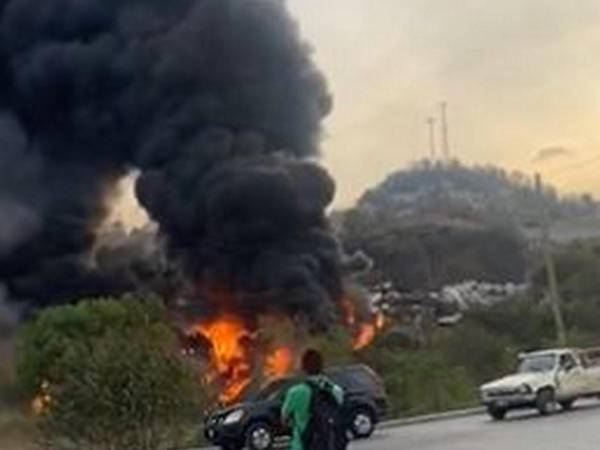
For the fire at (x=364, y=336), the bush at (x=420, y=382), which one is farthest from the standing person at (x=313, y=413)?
the fire at (x=364, y=336)

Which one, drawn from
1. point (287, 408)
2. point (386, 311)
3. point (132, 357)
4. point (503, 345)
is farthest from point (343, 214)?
point (287, 408)

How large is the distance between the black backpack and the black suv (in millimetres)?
14763

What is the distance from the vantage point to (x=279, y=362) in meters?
44.5

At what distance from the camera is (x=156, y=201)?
5238 cm

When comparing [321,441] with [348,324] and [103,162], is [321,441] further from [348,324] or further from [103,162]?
[103,162]

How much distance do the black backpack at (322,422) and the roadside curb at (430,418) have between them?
2174 centimetres

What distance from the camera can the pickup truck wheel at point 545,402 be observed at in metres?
30.8

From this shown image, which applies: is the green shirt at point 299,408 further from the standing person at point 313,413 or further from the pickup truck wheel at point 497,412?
the pickup truck wheel at point 497,412

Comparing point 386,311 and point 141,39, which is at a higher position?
point 141,39

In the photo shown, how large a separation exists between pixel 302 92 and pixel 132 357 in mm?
36629

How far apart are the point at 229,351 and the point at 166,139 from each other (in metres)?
9.36

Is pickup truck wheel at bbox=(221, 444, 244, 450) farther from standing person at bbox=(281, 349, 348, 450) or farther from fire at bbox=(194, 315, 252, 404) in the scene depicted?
standing person at bbox=(281, 349, 348, 450)

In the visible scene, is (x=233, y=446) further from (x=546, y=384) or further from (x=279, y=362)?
(x=279, y=362)

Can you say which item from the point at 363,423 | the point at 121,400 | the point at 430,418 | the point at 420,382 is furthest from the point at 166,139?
the point at 121,400
